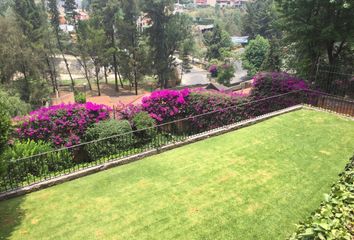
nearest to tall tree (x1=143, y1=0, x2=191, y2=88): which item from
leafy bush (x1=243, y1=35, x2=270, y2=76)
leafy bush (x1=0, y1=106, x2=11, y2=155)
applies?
leafy bush (x1=243, y1=35, x2=270, y2=76)

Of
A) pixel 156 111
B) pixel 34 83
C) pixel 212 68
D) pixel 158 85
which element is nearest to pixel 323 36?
pixel 156 111

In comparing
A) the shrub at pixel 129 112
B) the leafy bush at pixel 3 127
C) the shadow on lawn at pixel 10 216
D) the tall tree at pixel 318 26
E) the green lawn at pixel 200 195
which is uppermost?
the tall tree at pixel 318 26

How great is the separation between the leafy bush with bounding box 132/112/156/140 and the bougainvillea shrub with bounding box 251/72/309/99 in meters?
4.91

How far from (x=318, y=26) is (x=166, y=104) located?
7970mm

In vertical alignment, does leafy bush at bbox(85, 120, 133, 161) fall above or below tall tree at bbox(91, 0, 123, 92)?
below

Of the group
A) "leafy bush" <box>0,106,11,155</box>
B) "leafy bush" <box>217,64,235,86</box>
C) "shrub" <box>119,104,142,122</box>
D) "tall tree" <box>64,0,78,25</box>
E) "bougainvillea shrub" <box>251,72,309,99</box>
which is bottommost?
"leafy bush" <box>217,64,235,86</box>

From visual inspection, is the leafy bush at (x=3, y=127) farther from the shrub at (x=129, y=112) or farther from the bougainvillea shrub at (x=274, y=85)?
the bougainvillea shrub at (x=274, y=85)

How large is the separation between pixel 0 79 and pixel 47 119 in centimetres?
1945

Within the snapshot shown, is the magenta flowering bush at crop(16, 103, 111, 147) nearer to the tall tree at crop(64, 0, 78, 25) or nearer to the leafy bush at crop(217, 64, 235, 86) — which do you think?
the leafy bush at crop(217, 64, 235, 86)

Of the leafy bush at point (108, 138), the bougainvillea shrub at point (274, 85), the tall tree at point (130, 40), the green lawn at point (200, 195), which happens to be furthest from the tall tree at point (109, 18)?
the green lawn at point (200, 195)

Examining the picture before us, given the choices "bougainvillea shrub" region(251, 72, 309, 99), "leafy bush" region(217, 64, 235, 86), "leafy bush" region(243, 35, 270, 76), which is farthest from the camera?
"leafy bush" region(243, 35, 270, 76)

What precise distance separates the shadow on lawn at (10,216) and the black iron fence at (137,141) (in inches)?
24.6

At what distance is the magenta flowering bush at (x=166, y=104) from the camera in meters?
13.4

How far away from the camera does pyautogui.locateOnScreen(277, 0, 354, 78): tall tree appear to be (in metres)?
13.9
